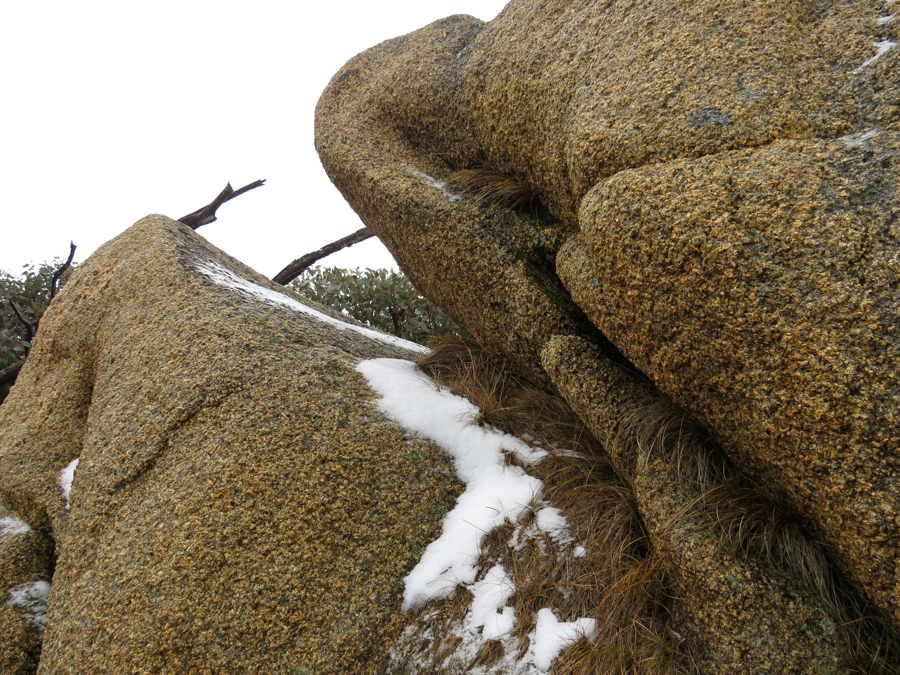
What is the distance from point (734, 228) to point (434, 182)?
2.35m

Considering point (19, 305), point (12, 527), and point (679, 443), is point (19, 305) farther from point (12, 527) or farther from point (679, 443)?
point (679, 443)

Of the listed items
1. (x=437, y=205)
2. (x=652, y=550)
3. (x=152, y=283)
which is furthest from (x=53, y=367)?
(x=652, y=550)

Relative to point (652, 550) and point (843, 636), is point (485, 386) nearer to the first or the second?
point (652, 550)

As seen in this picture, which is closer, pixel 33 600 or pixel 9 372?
pixel 33 600

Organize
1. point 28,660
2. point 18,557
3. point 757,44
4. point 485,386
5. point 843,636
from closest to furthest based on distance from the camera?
point 843,636 → point 757,44 → point 28,660 → point 18,557 → point 485,386

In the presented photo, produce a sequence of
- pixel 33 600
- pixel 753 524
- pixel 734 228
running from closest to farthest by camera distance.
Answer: pixel 734 228 → pixel 753 524 → pixel 33 600

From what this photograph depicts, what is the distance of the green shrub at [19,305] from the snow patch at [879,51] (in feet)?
27.5

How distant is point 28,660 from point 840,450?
395cm

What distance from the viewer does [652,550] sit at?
2.43 metres

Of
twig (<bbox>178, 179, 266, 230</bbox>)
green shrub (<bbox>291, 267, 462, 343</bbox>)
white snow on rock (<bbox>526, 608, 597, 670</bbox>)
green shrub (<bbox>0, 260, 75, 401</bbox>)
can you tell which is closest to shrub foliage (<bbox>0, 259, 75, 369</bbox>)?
green shrub (<bbox>0, 260, 75, 401</bbox>)

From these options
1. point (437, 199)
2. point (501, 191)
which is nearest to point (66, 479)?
point (437, 199)

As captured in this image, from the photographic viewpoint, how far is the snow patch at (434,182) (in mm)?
3799

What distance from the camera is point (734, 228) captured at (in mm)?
1990

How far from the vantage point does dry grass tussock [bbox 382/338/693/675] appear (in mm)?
2160
